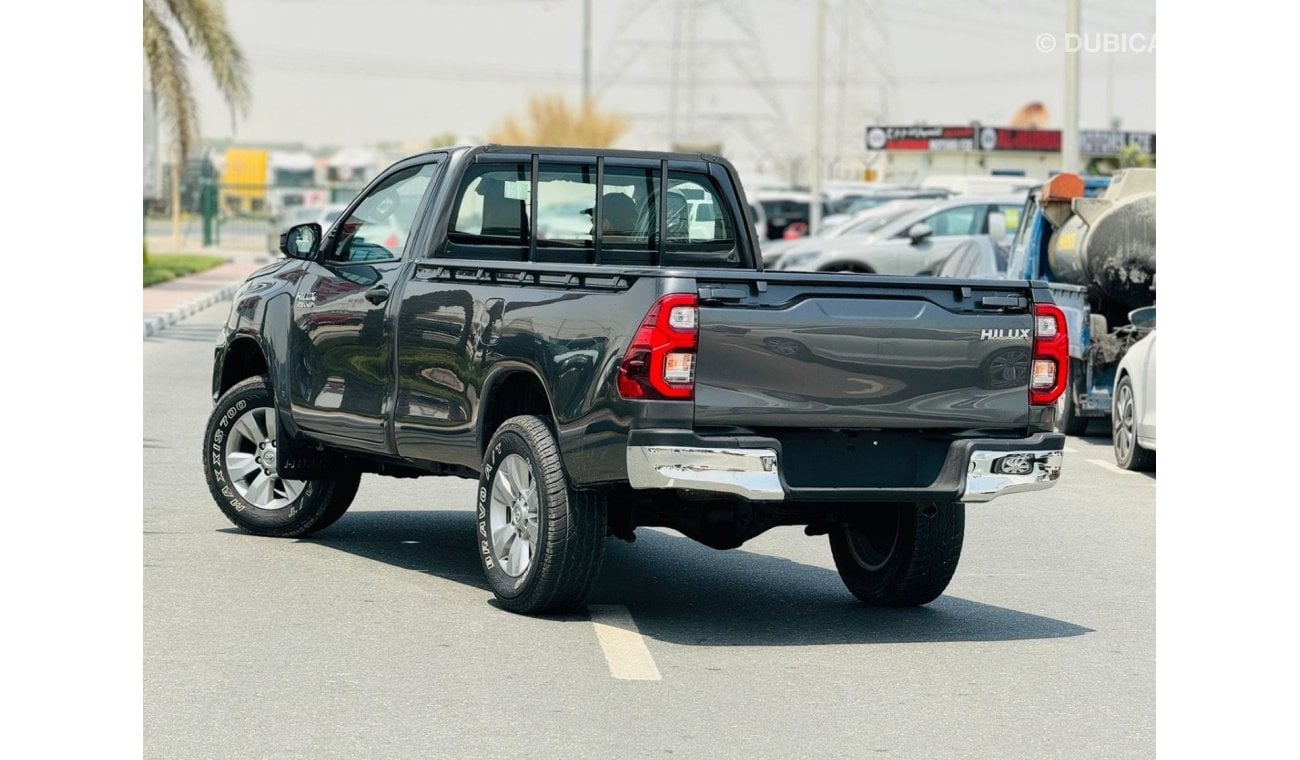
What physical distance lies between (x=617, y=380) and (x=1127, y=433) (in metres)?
7.61

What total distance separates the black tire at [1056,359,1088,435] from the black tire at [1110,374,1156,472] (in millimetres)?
1375

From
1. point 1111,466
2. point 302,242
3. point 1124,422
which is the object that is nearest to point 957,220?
point 1111,466

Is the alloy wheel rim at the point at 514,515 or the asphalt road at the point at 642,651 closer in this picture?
the asphalt road at the point at 642,651

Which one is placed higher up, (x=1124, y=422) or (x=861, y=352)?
(x=861, y=352)

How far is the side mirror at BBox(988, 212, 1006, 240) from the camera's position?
88.1ft

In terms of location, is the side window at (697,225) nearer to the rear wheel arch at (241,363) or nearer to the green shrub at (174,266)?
the rear wheel arch at (241,363)

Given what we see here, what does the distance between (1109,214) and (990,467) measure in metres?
9.19

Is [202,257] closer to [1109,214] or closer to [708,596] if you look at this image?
[1109,214]

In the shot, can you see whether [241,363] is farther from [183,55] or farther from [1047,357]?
[183,55]

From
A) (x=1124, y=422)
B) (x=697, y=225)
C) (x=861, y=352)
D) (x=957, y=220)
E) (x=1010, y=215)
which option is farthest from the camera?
(x=957, y=220)

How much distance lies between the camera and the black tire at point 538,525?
7.82 meters

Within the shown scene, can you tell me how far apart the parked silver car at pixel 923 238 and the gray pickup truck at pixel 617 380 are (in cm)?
1880

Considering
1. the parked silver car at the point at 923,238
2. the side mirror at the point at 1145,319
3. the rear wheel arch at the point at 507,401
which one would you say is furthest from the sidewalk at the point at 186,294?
the rear wheel arch at the point at 507,401

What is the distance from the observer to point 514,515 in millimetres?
8195
